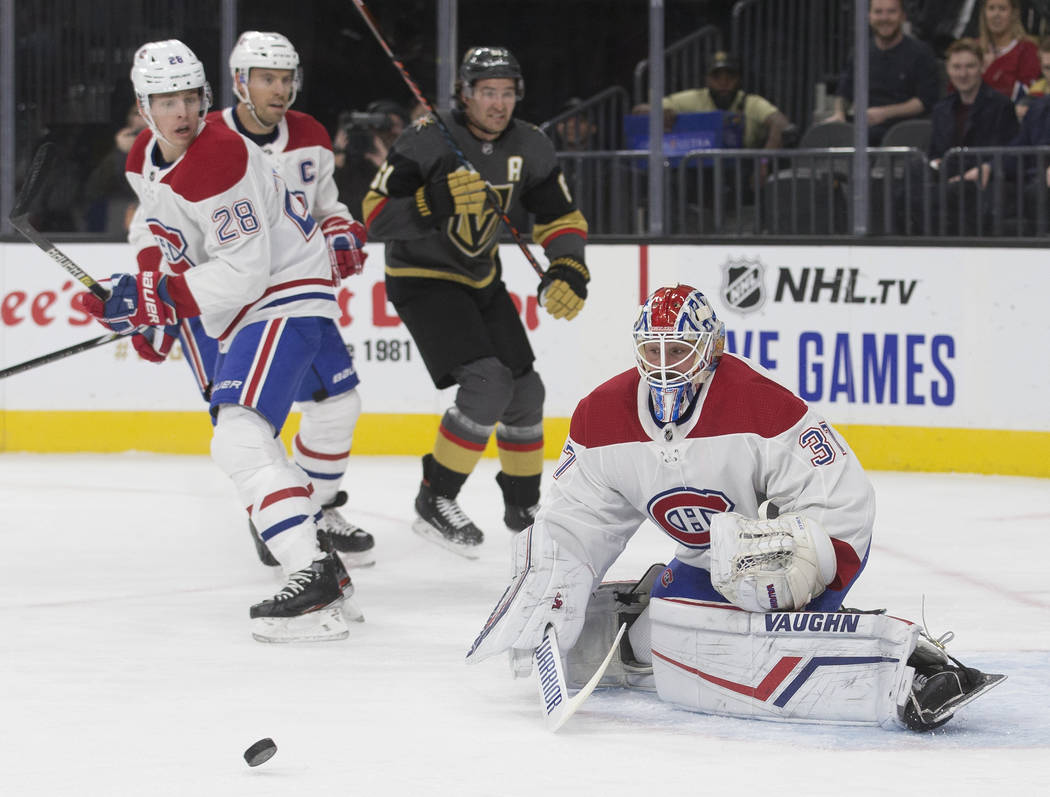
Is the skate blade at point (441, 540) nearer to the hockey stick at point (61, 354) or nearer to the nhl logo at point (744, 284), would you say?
the hockey stick at point (61, 354)

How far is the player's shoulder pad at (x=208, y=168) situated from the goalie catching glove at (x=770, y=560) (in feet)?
4.51

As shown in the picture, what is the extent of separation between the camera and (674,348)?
2781 mm

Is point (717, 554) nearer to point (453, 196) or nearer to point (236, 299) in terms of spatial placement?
point (236, 299)

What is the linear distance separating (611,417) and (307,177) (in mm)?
1658

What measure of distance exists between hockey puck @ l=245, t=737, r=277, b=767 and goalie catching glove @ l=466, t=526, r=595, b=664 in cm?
53

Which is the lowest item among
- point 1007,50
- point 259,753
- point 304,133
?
point 259,753

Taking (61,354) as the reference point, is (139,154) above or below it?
above

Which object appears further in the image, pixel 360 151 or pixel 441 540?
pixel 360 151

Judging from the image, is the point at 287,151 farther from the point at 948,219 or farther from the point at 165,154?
the point at 948,219

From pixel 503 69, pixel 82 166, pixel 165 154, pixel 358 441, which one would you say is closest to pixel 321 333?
pixel 165 154

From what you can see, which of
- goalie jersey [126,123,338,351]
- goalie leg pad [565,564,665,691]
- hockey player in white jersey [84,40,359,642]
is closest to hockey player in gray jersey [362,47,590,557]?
goalie jersey [126,123,338,351]

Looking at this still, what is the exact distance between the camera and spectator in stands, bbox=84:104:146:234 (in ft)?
21.9

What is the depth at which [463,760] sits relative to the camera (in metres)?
2.56

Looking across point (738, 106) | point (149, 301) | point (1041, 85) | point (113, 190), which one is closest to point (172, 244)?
point (149, 301)
